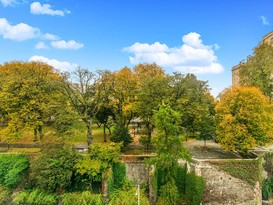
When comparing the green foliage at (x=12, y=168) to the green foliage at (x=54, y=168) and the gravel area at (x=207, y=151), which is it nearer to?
the green foliage at (x=54, y=168)

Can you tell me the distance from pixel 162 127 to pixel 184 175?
5416 mm

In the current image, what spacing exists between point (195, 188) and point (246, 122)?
7.81m

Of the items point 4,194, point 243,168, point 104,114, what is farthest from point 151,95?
point 4,194

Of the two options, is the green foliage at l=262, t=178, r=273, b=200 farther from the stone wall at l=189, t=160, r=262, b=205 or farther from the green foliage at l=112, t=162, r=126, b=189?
the green foliage at l=112, t=162, r=126, b=189

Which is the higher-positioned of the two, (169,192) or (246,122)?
(246,122)

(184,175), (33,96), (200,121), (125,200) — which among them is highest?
(33,96)

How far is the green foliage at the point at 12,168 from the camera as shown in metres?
18.0

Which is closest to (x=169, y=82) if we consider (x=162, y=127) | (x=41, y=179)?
(x=162, y=127)

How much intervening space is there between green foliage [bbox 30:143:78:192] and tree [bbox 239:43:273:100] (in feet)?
71.7

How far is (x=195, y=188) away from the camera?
57.0 feet

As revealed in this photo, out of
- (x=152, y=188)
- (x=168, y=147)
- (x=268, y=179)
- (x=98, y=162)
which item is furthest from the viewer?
(x=268, y=179)

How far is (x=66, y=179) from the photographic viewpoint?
→ 673 inches

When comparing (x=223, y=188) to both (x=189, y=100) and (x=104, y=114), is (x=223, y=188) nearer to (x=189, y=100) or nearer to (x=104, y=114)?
(x=189, y=100)

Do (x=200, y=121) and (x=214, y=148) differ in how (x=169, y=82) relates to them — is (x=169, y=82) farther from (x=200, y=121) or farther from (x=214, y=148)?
(x=214, y=148)
